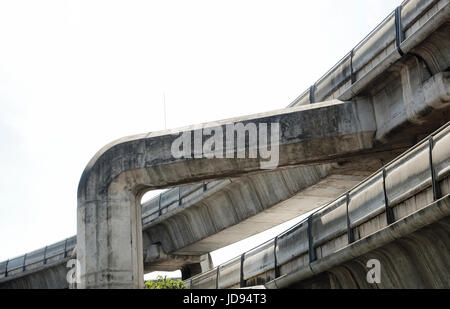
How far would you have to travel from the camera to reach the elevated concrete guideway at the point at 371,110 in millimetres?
15688

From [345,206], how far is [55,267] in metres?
25.5

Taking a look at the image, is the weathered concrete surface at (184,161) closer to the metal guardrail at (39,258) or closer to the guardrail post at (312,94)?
the guardrail post at (312,94)

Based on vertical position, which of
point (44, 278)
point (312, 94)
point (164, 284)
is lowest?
point (164, 284)

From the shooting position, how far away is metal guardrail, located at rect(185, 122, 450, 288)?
40.6 ft

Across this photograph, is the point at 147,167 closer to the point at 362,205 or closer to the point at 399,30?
the point at 362,205

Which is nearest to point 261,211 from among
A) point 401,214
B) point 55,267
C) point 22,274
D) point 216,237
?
point 216,237

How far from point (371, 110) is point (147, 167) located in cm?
554

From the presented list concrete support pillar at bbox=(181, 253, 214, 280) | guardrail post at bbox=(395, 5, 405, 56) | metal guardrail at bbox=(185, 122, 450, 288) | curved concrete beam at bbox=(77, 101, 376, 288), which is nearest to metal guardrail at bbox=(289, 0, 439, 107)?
guardrail post at bbox=(395, 5, 405, 56)

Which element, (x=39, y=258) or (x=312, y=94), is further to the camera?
(x=39, y=258)

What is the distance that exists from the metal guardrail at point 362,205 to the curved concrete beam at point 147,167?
5.87 feet

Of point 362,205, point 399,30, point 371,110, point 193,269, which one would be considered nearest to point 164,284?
point 362,205

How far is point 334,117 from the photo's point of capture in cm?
1753

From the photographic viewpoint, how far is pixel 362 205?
14.6 meters

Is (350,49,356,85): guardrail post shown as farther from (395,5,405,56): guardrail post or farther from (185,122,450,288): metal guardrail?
(185,122,450,288): metal guardrail
